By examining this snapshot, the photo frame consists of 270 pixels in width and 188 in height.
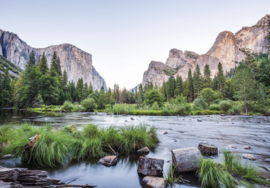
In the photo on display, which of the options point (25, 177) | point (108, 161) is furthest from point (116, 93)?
point (25, 177)

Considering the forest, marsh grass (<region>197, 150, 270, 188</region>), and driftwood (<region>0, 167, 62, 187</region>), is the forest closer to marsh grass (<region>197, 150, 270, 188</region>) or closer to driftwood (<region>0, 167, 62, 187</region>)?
marsh grass (<region>197, 150, 270, 188</region>)

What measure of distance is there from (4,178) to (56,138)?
1912mm

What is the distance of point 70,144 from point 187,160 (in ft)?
12.5

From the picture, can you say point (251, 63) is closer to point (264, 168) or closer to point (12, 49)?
point (264, 168)

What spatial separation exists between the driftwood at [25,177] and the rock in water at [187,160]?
2.97m

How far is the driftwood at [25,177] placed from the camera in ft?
8.94

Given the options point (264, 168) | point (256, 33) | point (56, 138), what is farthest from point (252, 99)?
point (256, 33)

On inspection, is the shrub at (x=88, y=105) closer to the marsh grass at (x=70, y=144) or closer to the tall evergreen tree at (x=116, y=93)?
the marsh grass at (x=70, y=144)

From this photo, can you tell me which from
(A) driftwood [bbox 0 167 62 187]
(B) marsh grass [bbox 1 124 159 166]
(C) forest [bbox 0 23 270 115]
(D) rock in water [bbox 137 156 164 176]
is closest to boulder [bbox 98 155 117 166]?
(B) marsh grass [bbox 1 124 159 166]

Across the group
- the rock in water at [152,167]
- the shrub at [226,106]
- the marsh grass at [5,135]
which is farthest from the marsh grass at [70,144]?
the shrub at [226,106]

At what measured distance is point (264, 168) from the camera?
156 inches

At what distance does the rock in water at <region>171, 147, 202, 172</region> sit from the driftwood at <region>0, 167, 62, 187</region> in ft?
9.74

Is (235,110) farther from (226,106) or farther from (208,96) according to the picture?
(208,96)

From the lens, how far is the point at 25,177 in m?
2.85
